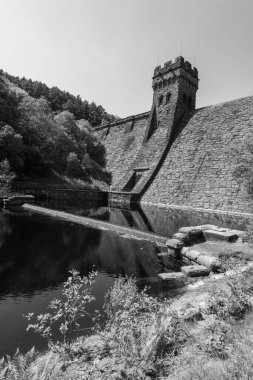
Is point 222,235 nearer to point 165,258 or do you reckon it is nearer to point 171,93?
point 165,258

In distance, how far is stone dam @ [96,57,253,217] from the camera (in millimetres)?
23719

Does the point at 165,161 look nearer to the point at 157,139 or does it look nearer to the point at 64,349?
the point at 157,139

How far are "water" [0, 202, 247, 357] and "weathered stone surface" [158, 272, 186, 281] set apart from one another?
24 centimetres

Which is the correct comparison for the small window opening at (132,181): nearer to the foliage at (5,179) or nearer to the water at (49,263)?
the foliage at (5,179)

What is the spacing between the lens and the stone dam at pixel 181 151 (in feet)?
77.8

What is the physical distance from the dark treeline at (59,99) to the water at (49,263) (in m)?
59.8

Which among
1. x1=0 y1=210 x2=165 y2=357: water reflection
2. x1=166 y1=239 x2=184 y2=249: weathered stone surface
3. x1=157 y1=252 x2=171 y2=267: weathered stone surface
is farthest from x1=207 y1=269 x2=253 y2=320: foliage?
x1=166 y1=239 x2=184 y2=249: weathered stone surface

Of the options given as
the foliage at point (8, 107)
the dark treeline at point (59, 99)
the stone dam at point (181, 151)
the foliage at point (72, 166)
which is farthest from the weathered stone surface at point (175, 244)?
the dark treeline at point (59, 99)

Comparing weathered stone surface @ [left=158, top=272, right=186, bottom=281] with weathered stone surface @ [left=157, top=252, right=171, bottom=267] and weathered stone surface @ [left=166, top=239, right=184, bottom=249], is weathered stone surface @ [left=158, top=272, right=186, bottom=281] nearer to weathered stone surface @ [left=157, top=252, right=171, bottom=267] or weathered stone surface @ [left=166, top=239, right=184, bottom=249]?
weathered stone surface @ [left=157, top=252, right=171, bottom=267]

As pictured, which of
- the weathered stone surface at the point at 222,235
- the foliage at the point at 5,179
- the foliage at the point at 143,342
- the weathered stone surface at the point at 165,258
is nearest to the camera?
the foliage at the point at 143,342

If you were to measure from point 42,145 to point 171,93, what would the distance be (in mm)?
17238

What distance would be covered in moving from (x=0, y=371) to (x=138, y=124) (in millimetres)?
36438

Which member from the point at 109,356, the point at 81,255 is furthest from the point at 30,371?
the point at 81,255

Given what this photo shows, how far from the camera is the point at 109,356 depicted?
3.53 meters
